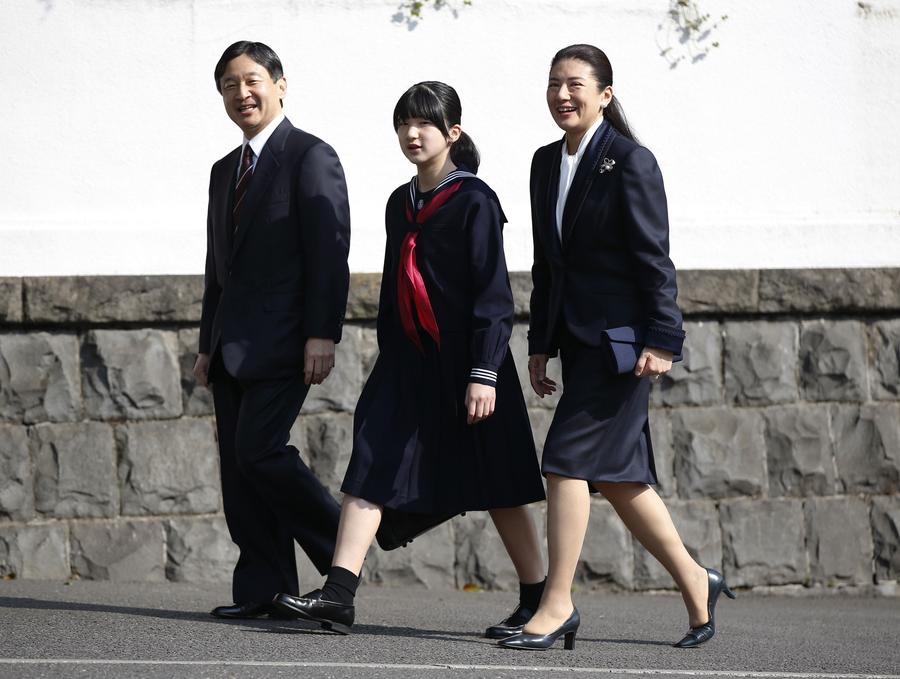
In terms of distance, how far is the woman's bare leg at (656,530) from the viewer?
13.5 feet

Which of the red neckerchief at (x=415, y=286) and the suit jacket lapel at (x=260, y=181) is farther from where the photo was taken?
the suit jacket lapel at (x=260, y=181)

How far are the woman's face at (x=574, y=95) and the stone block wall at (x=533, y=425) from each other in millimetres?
2102

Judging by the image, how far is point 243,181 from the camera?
4.57m

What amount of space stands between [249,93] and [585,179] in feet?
3.79

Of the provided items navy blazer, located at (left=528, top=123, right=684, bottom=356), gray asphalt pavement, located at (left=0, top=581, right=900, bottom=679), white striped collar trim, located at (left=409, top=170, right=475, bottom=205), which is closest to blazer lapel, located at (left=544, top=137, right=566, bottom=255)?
navy blazer, located at (left=528, top=123, right=684, bottom=356)

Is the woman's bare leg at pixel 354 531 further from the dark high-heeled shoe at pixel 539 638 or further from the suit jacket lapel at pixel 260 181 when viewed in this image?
the suit jacket lapel at pixel 260 181

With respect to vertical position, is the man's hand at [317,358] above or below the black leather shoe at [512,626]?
above

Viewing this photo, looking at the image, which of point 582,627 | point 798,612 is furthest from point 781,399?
point 582,627

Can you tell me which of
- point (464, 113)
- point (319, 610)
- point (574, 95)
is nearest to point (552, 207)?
point (574, 95)

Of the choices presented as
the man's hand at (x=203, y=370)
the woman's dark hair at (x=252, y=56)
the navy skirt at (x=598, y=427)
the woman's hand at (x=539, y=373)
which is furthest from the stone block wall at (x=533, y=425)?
the navy skirt at (x=598, y=427)

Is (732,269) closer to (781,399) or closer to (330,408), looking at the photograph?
(781,399)

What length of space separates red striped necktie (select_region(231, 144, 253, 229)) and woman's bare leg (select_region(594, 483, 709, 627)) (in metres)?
1.45

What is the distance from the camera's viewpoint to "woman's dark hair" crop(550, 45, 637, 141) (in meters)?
4.16

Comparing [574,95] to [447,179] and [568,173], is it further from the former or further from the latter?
[447,179]
